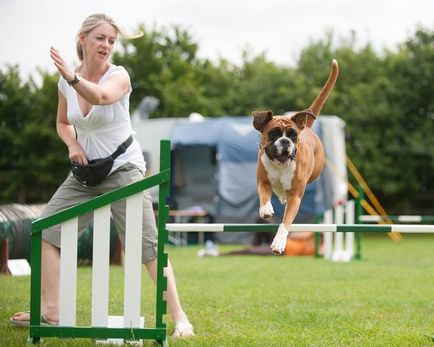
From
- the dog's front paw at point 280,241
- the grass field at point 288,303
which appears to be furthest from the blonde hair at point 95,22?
the grass field at point 288,303

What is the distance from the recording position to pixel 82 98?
427 centimetres

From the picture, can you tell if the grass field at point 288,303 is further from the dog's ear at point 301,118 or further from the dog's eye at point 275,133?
the dog's ear at point 301,118

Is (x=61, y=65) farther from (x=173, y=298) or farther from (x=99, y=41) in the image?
(x=173, y=298)

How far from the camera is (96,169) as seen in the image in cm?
434

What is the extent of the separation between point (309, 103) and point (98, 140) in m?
18.5

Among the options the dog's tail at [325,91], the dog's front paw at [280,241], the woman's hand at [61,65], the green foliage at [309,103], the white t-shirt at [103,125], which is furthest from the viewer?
the green foliage at [309,103]

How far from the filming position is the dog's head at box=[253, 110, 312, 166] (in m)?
4.64

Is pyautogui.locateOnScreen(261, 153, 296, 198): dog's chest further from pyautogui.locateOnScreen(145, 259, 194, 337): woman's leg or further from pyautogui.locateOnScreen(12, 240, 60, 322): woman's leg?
pyautogui.locateOnScreen(12, 240, 60, 322): woman's leg

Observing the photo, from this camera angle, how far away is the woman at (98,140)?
4.18 metres

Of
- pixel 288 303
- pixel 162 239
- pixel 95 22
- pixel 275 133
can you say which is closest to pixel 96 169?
pixel 162 239

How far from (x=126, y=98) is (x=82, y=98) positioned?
0.84 feet

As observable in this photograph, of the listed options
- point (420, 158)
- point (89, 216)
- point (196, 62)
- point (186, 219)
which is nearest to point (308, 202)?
point (186, 219)

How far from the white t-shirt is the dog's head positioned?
2.78 ft

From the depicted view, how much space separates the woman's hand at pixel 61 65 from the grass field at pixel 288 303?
4.92 feet
